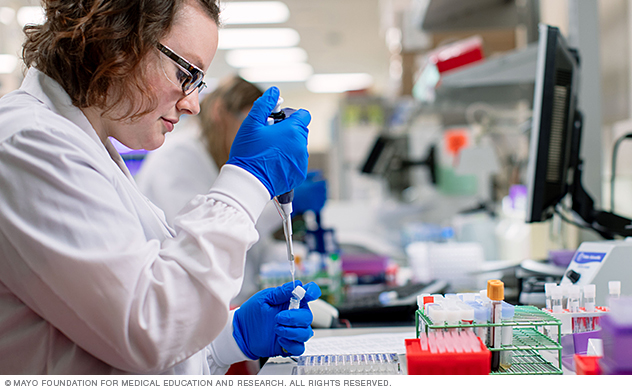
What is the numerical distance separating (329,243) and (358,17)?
17.1 ft

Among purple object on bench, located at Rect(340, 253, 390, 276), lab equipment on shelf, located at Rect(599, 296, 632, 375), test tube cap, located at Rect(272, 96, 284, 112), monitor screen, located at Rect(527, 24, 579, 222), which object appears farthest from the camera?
purple object on bench, located at Rect(340, 253, 390, 276)

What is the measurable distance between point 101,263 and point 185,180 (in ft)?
5.32

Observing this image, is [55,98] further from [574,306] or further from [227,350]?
[574,306]

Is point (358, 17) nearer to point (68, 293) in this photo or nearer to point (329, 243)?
point (329, 243)

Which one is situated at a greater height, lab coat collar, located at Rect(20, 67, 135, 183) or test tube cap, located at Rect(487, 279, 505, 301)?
lab coat collar, located at Rect(20, 67, 135, 183)

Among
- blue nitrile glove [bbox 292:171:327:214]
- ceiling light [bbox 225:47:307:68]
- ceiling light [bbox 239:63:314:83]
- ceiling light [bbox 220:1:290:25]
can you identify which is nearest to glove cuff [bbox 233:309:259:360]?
blue nitrile glove [bbox 292:171:327:214]

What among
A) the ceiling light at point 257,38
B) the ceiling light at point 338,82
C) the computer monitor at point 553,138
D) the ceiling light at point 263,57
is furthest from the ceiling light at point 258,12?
the computer monitor at point 553,138

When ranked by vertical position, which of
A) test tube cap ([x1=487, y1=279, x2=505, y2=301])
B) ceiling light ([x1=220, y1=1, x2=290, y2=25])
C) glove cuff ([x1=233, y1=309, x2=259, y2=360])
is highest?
ceiling light ([x1=220, y1=1, x2=290, y2=25])

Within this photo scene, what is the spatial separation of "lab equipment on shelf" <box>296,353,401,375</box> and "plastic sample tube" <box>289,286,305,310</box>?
0.35ft

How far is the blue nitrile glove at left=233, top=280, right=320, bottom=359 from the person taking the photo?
3.04 feet

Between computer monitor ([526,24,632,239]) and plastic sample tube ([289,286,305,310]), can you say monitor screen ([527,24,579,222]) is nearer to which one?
computer monitor ([526,24,632,239])

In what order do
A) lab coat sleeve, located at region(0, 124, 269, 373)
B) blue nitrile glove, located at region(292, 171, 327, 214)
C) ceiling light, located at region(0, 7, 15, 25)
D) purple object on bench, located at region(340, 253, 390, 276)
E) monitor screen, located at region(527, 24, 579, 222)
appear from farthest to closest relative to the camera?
ceiling light, located at region(0, 7, 15, 25)
blue nitrile glove, located at region(292, 171, 327, 214)
purple object on bench, located at region(340, 253, 390, 276)
monitor screen, located at region(527, 24, 579, 222)
lab coat sleeve, located at region(0, 124, 269, 373)

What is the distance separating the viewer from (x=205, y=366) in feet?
3.36
